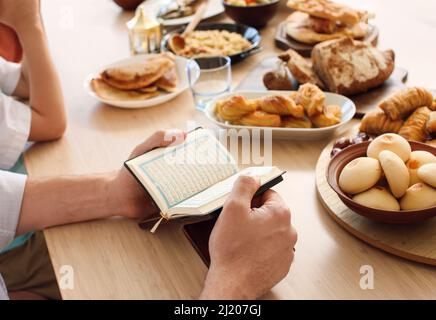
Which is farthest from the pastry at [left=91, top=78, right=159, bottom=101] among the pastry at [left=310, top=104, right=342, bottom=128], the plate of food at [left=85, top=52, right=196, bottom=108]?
the pastry at [left=310, top=104, right=342, bottom=128]

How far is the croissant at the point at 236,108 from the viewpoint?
114 cm

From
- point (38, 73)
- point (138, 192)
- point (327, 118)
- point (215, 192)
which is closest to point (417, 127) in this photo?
point (327, 118)

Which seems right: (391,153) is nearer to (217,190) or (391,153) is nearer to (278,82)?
(217,190)

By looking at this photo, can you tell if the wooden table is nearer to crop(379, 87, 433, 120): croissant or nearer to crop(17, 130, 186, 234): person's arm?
crop(17, 130, 186, 234): person's arm

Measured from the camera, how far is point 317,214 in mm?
938

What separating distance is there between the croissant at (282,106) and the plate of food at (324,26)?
484 millimetres

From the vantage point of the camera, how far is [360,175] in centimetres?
83

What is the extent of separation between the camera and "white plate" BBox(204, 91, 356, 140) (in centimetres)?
112

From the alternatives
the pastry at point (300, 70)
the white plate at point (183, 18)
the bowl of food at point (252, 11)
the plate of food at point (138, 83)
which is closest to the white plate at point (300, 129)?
the pastry at point (300, 70)

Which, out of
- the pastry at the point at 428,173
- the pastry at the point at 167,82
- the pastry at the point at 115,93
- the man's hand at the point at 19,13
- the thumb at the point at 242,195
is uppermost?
the man's hand at the point at 19,13

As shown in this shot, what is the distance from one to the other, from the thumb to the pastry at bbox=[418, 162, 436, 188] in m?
0.25

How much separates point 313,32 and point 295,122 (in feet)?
1.77

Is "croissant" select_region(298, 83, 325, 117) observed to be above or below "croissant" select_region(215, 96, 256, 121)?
above

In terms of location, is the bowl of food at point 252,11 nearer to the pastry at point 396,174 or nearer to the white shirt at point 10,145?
the white shirt at point 10,145
